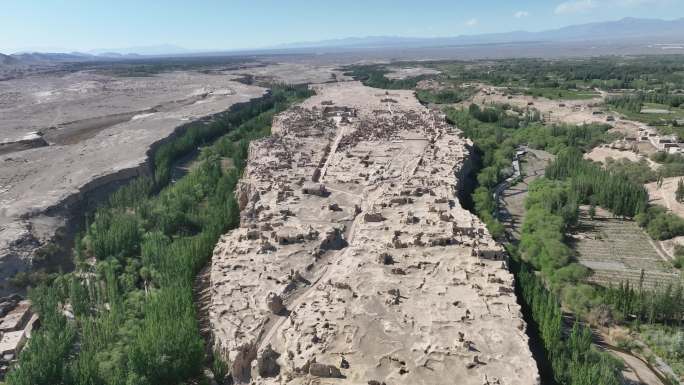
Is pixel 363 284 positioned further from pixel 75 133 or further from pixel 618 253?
pixel 75 133

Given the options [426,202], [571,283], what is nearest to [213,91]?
[426,202]

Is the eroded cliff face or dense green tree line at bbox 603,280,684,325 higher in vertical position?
the eroded cliff face

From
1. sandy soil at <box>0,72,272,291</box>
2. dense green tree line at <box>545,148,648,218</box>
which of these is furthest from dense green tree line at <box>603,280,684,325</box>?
sandy soil at <box>0,72,272,291</box>

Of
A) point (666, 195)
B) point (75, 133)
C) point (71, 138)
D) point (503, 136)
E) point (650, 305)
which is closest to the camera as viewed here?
point (650, 305)

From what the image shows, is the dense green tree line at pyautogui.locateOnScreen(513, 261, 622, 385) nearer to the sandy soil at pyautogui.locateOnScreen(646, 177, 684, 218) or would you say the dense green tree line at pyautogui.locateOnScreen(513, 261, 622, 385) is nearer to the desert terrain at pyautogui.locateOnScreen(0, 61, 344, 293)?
the sandy soil at pyautogui.locateOnScreen(646, 177, 684, 218)

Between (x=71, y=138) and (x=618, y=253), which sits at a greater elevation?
(x=71, y=138)

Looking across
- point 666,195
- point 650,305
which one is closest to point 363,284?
Answer: point 650,305

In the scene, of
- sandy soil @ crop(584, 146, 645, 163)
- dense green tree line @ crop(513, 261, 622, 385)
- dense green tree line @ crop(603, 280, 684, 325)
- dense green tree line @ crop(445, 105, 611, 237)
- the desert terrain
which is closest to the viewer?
dense green tree line @ crop(513, 261, 622, 385)
